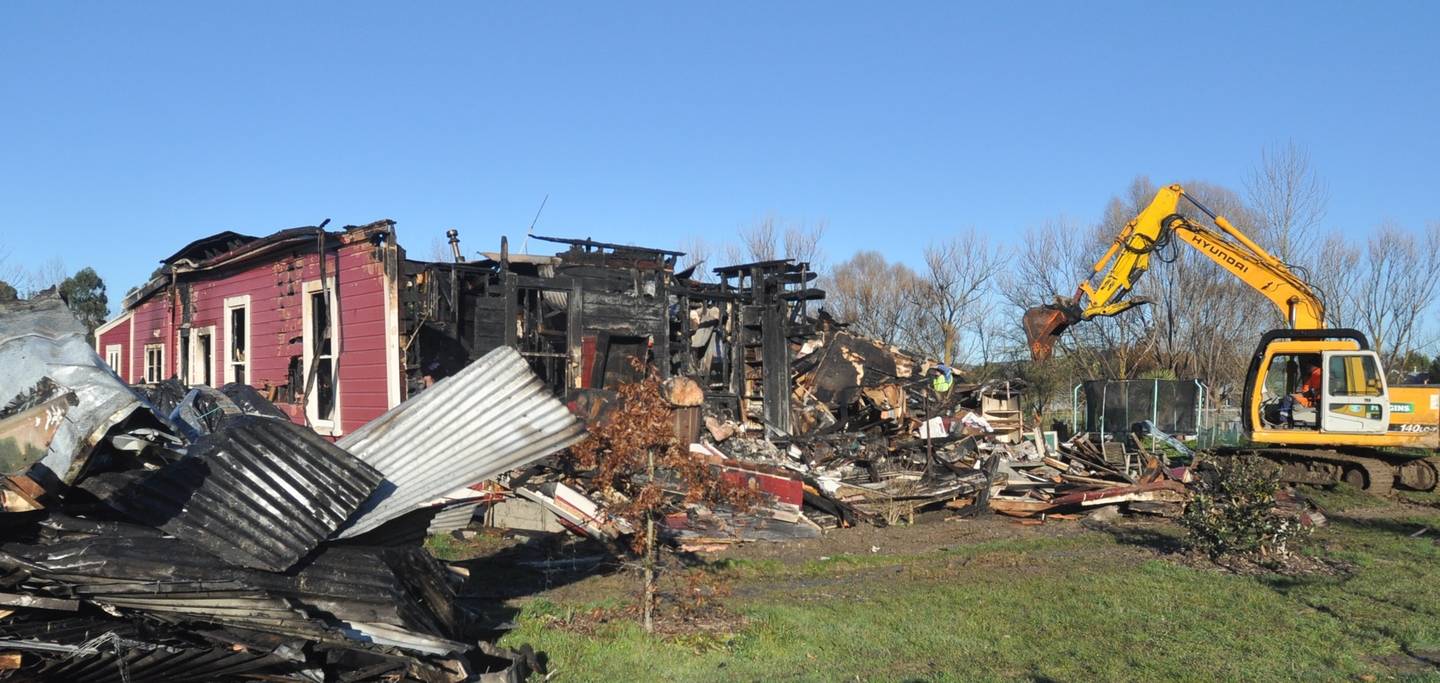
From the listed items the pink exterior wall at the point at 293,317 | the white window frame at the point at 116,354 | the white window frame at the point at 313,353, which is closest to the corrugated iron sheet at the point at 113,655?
the pink exterior wall at the point at 293,317

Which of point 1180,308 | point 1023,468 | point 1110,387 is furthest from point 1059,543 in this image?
point 1180,308

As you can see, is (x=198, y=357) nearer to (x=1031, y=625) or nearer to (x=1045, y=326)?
(x=1031, y=625)

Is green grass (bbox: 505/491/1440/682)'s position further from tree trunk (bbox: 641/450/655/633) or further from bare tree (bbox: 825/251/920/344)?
bare tree (bbox: 825/251/920/344)

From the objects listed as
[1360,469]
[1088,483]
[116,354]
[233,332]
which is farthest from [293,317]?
[1360,469]

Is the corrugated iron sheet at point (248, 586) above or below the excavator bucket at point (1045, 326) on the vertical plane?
below

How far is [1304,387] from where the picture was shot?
18.4 metres

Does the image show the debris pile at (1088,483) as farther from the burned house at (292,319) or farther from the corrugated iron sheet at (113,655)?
the corrugated iron sheet at (113,655)

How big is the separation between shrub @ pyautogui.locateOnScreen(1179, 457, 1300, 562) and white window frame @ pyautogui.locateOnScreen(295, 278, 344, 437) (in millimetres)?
11540

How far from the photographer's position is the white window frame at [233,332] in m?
17.0

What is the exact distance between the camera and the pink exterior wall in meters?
14.4

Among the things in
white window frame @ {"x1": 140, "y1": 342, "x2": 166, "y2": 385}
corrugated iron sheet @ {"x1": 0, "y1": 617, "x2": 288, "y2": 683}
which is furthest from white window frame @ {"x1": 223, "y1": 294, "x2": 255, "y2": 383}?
corrugated iron sheet @ {"x1": 0, "y1": 617, "x2": 288, "y2": 683}

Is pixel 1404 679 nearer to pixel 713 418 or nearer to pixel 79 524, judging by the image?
pixel 79 524

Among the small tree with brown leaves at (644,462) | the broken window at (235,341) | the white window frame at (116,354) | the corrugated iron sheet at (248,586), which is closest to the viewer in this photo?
the corrugated iron sheet at (248,586)

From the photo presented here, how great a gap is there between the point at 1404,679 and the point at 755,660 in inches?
165
